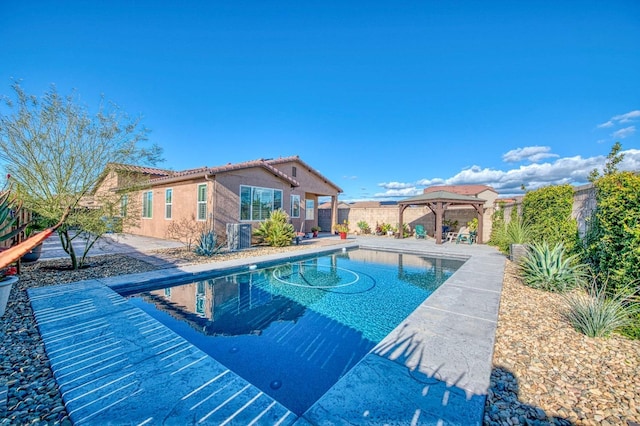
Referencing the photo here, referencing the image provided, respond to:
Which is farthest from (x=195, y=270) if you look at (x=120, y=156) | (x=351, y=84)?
(x=351, y=84)

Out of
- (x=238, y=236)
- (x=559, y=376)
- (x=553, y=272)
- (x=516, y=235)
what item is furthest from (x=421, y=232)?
(x=559, y=376)

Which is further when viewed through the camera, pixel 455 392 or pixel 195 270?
pixel 195 270

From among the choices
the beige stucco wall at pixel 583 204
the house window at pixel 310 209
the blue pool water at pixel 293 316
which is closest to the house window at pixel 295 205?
the house window at pixel 310 209

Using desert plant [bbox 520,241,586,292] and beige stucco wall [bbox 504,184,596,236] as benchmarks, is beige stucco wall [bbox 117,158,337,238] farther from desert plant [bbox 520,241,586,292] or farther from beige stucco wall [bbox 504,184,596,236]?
beige stucco wall [bbox 504,184,596,236]

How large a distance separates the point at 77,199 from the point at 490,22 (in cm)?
1630

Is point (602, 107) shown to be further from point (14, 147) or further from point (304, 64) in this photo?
point (14, 147)

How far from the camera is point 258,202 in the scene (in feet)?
46.6

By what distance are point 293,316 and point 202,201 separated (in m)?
9.27

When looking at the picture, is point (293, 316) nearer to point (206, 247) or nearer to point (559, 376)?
point (559, 376)

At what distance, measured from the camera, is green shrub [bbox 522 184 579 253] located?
308 inches

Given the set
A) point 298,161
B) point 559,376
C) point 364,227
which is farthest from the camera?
point 364,227

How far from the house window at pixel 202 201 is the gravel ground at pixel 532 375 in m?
7.68

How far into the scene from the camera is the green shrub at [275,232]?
13.1 m

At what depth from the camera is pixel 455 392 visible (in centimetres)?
251
